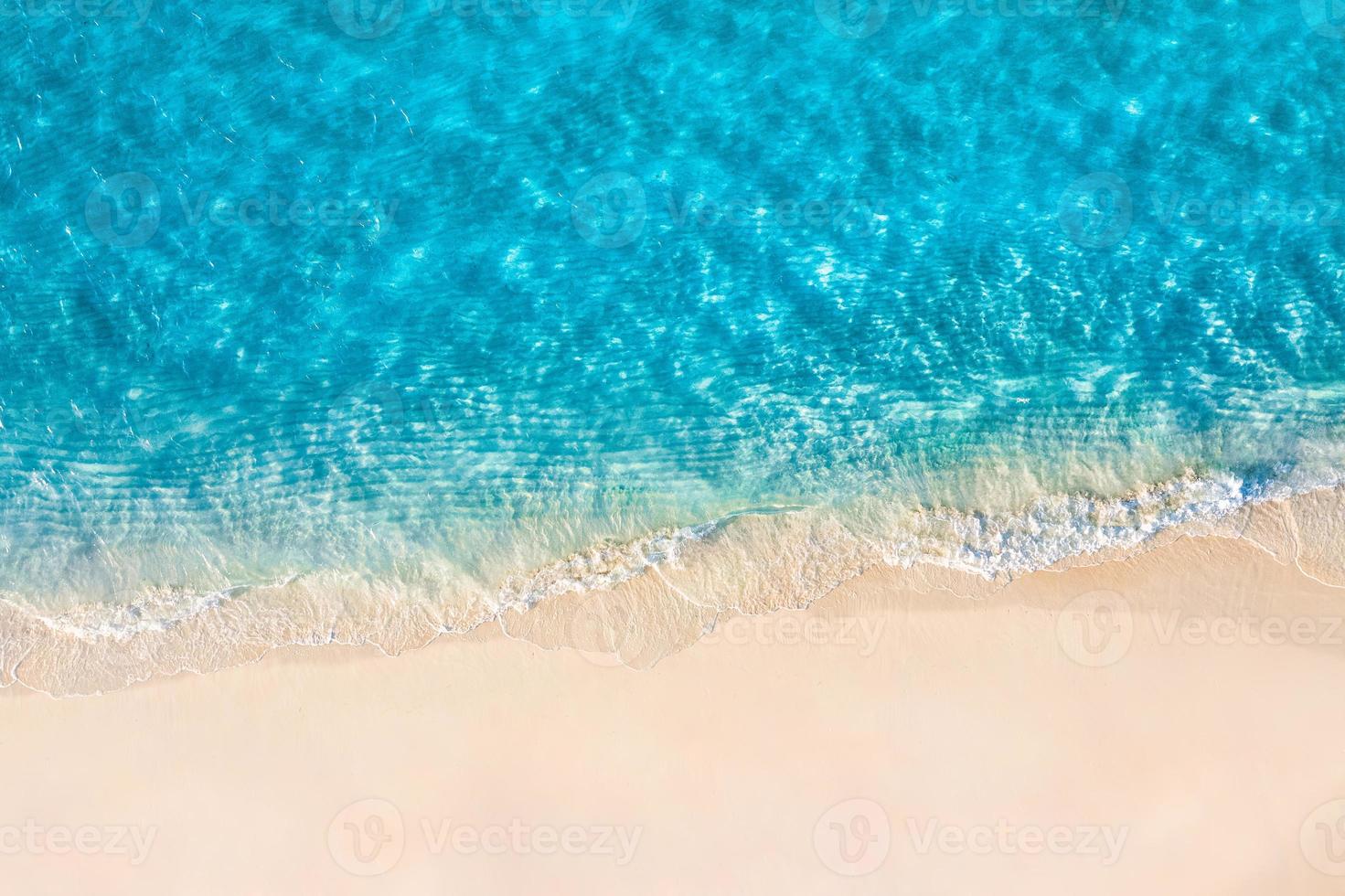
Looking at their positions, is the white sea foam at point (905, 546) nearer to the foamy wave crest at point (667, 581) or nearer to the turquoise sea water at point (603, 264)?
the foamy wave crest at point (667, 581)

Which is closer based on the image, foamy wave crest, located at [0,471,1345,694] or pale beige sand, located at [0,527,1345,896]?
pale beige sand, located at [0,527,1345,896]

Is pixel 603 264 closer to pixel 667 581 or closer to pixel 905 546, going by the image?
pixel 667 581

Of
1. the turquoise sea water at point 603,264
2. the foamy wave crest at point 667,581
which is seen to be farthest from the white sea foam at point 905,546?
the turquoise sea water at point 603,264

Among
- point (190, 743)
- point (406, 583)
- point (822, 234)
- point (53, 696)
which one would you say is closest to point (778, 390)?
point (822, 234)

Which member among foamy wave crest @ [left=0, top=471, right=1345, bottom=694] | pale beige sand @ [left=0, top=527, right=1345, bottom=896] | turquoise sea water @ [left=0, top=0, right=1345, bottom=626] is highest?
turquoise sea water @ [left=0, top=0, right=1345, bottom=626]

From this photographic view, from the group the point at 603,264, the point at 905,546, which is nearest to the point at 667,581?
the point at 905,546

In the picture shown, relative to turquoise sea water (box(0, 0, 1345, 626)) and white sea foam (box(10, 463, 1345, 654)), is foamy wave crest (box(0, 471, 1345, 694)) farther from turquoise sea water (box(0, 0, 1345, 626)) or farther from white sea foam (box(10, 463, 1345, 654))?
turquoise sea water (box(0, 0, 1345, 626))

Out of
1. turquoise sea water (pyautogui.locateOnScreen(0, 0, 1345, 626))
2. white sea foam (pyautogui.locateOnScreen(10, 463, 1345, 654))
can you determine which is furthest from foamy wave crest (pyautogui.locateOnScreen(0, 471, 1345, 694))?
turquoise sea water (pyautogui.locateOnScreen(0, 0, 1345, 626))
